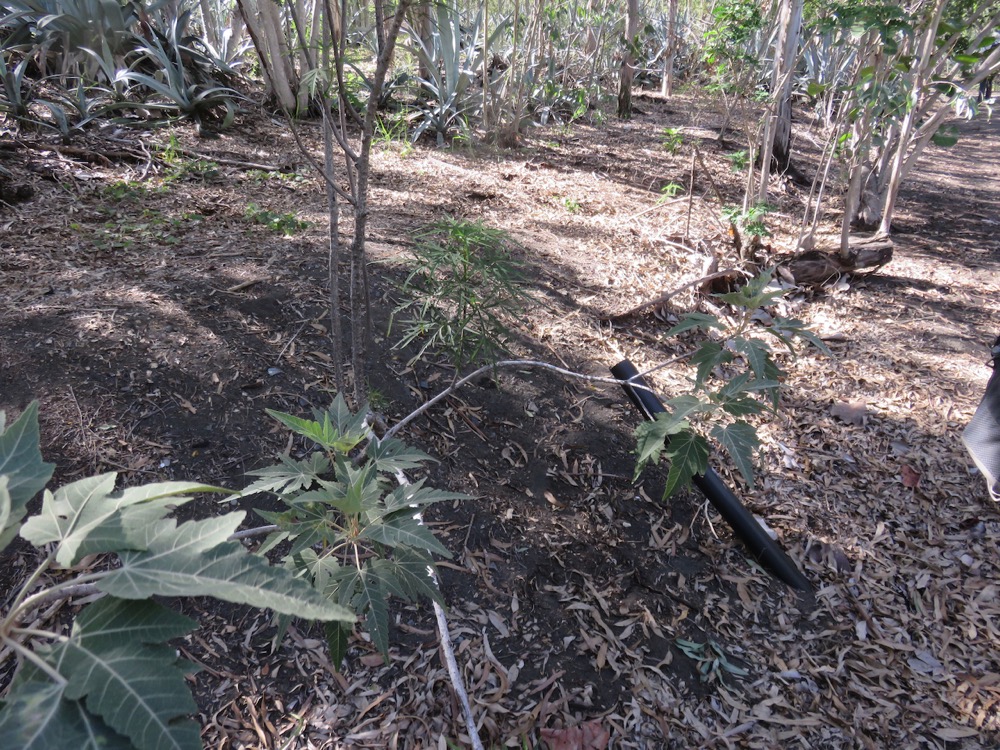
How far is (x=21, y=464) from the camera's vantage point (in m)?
0.83

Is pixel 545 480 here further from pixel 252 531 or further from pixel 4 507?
pixel 4 507

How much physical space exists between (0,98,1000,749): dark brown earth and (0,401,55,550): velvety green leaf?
1275 mm

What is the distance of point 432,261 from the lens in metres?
2.38

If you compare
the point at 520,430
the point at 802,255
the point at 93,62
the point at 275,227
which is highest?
the point at 93,62

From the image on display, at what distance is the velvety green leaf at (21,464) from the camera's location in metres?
0.78

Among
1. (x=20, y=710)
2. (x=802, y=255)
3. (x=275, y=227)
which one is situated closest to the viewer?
(x=20, y=710)

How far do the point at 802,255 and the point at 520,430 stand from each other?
3.31 metres

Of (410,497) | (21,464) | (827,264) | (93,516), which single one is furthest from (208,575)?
(827,264)

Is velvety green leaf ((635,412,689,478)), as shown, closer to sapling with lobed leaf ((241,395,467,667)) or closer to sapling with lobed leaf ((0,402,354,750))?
sapling with lobed leaf ((241,395,467,667))

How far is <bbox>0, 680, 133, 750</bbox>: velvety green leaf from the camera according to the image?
0.60 meters

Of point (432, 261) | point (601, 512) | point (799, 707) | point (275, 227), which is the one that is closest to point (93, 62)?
point (275, 227)

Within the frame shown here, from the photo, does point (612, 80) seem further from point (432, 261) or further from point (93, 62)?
point (432, 261)

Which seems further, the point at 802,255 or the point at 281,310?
the point at 802,255

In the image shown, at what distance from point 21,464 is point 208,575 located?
1.11ft
